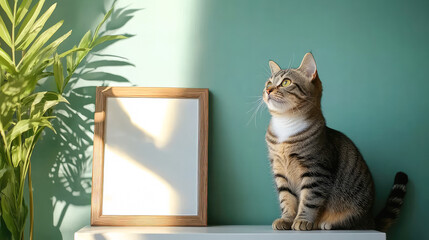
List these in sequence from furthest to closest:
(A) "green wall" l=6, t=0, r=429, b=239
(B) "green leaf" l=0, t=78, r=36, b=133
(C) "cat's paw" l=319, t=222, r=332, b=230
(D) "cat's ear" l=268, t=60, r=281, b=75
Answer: (A) "green wall" l=6, t=0, r=429, b=239 < (D) "cat's ear" l=268, t=60, r=281, b=75 < (C) "cat's paw" l=319, t=222, r=332, b=230 < (B) "green leaf" l=0, t=78, r=36, b=133

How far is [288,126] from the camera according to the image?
151 cm

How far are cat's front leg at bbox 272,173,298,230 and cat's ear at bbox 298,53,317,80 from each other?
0.36 metres

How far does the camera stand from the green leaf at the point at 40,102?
4.72 feet

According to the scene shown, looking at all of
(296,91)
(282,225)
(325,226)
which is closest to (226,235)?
(282,225)

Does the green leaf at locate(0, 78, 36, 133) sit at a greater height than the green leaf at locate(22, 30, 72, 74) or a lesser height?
lesser

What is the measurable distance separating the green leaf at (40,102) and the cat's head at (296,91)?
2.28 ft

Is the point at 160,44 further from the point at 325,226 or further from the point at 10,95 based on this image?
the point at 325,226

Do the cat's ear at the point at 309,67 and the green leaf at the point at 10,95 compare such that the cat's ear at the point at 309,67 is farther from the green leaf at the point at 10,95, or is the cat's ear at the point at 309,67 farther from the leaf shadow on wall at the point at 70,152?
the green leaf at the point at 10,95

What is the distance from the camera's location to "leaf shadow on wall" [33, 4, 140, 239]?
1674 millimetres

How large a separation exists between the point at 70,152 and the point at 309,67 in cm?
94

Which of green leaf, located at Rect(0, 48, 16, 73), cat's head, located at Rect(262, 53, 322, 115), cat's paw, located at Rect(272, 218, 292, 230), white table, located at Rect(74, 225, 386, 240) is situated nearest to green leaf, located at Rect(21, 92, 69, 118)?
green leaf, located at Rect(0, 48, 16, 73)

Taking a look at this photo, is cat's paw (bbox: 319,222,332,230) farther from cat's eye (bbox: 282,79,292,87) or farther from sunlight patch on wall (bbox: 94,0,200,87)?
sunlight patch on wall (bbox: 94,0,200,87)

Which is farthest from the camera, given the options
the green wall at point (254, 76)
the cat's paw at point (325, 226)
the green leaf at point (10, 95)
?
the green wall at point (254, 76)

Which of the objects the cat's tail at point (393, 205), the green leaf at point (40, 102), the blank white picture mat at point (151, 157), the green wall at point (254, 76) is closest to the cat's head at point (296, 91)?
the green wall at point (254, 76)
